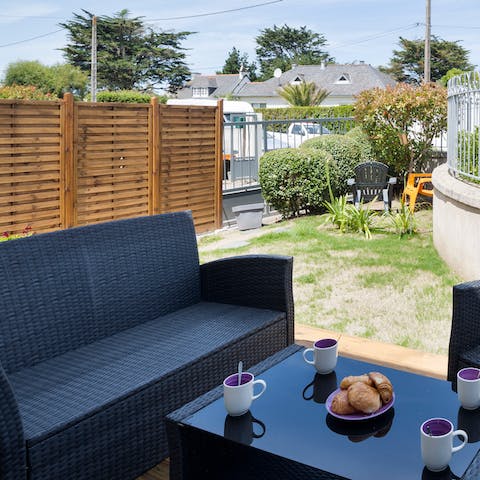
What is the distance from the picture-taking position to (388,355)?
3445mm

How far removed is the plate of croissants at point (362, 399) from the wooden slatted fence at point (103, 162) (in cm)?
509

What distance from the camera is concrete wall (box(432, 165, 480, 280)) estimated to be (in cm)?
521

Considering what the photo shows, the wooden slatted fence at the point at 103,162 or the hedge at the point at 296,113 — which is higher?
the hedge at the point at 296,113

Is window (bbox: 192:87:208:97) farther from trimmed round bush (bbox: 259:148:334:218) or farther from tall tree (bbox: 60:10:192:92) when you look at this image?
trimmed round bush (bbox: 259:148:334:218)

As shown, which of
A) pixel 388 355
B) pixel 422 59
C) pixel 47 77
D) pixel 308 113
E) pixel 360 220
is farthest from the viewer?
pixel 422 59

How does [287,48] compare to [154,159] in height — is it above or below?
above

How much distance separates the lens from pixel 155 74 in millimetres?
46281

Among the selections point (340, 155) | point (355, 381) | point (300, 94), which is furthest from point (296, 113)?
point (355, 381)

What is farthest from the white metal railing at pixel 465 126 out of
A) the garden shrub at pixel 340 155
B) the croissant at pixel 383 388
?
the croissant at pixel 383 388

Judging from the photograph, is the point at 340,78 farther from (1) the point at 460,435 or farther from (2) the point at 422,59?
(1) the point at 460,435

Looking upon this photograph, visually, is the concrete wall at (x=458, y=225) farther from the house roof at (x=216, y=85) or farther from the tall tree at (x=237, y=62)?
the tall tree at (x=237, y=62)

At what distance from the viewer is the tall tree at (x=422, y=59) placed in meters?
50.8

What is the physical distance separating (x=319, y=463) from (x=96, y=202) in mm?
5984

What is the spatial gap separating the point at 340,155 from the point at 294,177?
1.05m
